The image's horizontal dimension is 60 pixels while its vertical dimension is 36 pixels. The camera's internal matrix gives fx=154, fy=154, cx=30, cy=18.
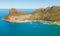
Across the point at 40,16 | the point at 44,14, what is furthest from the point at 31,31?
the point at 44,14

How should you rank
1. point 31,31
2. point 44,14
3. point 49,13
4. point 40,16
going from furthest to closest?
point 44,14 < point 49,13 < point 40,16 < point 31,31

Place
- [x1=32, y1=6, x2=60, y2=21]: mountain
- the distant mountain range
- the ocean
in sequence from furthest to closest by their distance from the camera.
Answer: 1. the distant mountain range
2. [x1=32, y1=6, x2=60, y2=21]: mountain
3. the ocean

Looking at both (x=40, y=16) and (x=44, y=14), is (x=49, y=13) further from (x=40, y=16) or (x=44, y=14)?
(x=40, y=16)

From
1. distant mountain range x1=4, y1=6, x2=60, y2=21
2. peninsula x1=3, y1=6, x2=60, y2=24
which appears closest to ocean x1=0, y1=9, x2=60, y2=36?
peninsula x1=3, y1=6, x2=60, y2=24

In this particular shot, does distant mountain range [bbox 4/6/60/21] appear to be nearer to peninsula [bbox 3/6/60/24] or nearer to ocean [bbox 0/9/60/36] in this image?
peninsula [bbox 3/6/60/24]

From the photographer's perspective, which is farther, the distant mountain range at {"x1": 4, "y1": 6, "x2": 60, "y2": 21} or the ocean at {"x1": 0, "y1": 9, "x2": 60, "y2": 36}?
the distant mountain range at {"x1": 4, "y1": 6, "x2": 60, "y2": 21}

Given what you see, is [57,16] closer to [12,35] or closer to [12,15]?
[12,15]

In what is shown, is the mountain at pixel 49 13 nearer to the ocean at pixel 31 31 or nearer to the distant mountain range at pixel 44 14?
the distant mountain range at pixel 44 14

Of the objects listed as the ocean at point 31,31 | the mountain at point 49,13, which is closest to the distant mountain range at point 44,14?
the mountain at point 49,13

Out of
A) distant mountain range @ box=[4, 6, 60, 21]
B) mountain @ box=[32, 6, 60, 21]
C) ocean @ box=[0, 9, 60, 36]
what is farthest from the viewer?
distant mountain range @ box=[4, 6, 60, 21]
